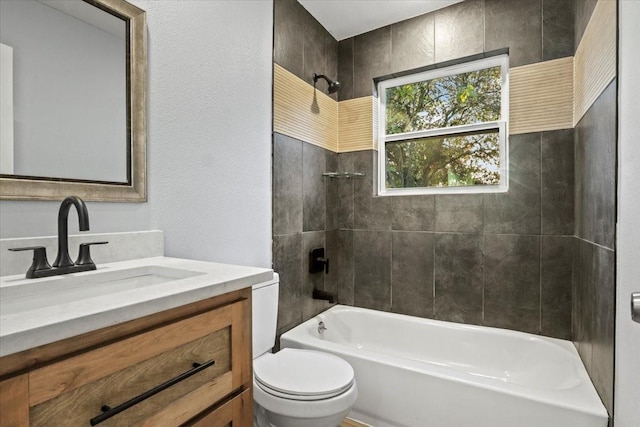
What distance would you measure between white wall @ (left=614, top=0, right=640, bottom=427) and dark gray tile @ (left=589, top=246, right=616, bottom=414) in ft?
0.19

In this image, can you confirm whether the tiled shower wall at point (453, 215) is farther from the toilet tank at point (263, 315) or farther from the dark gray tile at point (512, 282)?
the toilet tank at point (263, 315)

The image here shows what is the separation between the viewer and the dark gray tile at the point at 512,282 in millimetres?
2068

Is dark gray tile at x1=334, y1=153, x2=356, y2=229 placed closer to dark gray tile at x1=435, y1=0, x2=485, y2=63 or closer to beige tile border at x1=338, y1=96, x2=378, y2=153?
beige tile border at x1=338, y1=96, x2=378, y2=153

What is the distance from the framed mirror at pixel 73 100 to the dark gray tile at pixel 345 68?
174 centimetres

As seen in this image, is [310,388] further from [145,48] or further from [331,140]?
[331,140]

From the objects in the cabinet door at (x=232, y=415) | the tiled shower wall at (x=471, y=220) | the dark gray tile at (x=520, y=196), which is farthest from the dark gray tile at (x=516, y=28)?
the cabinet door at (x=232, y=415)

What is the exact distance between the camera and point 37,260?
90cm

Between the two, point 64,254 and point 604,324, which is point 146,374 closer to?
point 64,254

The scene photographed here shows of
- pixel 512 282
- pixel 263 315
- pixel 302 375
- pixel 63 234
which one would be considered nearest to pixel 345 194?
pixel 512 282

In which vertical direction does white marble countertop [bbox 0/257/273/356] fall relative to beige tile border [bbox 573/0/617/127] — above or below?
below

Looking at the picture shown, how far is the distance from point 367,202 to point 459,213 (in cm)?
69

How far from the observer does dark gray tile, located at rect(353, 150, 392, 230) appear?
8.40ft

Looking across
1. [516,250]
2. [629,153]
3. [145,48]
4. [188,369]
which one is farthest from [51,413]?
[516,250]

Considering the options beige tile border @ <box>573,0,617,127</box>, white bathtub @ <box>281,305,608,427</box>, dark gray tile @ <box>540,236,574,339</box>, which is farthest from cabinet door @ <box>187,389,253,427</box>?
dark gray tile @ <box>540,236,574,339</box>
